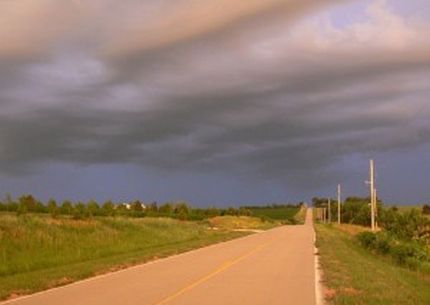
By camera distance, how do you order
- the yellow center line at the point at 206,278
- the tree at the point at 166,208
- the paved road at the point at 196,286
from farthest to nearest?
the tree at the point at 166,208, the yellow center line at the point at 206,278, the paved road at the point at 196,286

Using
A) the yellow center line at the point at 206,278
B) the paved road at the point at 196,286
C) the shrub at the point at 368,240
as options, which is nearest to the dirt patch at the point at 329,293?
the paved road at the point at 196,286

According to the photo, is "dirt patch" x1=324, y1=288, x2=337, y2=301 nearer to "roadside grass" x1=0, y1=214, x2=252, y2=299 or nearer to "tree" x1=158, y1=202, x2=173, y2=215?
"roadside grass" x1=0, y1=214, x2=252, y2=299

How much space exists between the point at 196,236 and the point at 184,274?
3209 centimetres

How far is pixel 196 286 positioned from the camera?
687 inches

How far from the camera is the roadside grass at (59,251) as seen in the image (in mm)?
19312

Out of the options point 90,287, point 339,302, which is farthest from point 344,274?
point 90,287

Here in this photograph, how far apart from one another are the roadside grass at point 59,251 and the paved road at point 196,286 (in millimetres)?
1046

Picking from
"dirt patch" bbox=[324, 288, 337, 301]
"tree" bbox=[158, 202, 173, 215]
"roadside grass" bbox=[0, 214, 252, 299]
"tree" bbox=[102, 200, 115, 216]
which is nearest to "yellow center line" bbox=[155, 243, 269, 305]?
"dirt patch" bbox=[324, 288, 337, 301]

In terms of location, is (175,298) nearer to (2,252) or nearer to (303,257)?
(2,252)

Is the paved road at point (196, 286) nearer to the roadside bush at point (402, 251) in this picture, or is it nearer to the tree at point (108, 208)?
the roadside bush at point (402, 251)

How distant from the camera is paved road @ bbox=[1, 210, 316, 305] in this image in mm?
14461

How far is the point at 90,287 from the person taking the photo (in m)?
17.0

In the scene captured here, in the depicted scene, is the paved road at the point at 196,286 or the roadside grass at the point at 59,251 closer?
the paved road at the point at 196,286

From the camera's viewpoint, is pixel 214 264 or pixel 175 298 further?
pixel 214 264
